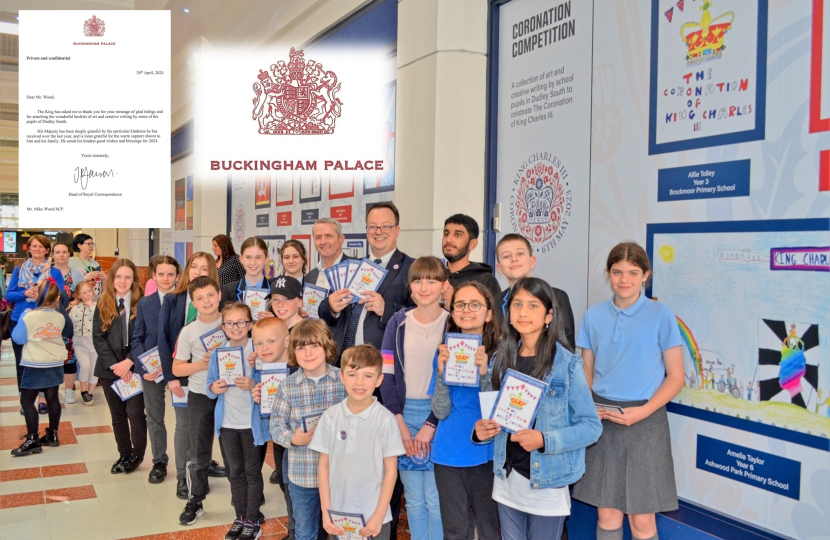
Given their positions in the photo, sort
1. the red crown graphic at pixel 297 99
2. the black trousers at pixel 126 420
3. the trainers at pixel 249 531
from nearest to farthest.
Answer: the trainers at pixel 249 531, the black trousers at pixel 126 420, the red crown graphic at pixel 297 99

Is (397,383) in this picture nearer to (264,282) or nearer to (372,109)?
(264,282)

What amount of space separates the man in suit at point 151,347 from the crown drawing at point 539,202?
259 centimetres

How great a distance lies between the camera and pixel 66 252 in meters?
7.33

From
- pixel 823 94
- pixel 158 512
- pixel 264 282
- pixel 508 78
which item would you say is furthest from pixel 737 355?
pixel 158 512

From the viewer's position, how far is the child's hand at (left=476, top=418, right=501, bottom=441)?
2354mm

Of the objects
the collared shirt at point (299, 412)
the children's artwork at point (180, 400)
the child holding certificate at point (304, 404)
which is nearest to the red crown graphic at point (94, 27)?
the children's artwork at point (180, 400)

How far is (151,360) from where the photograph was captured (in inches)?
172

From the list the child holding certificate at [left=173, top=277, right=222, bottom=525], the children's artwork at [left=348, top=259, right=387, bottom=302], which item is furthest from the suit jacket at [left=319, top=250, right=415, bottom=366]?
the child holding certificate at [left=173, top=277, right=222, bottom=525]

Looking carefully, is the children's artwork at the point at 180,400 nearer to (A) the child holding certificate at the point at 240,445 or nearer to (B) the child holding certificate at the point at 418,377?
(A) the child holding certificate at the point at 240,445

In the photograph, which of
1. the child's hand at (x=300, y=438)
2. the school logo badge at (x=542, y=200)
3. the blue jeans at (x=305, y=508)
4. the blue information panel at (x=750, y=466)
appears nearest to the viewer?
the blue information panel at (x=750, y=466)

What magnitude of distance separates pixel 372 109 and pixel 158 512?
3.53m

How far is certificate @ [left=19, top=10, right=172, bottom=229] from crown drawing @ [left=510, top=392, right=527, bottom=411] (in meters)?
2.69

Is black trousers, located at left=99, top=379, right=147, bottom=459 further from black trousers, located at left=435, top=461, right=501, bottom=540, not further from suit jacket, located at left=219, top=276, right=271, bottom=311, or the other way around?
black trousers, located at left=435, top=461, right=501, bottom=540

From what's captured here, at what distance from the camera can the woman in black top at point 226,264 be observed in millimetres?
5285
